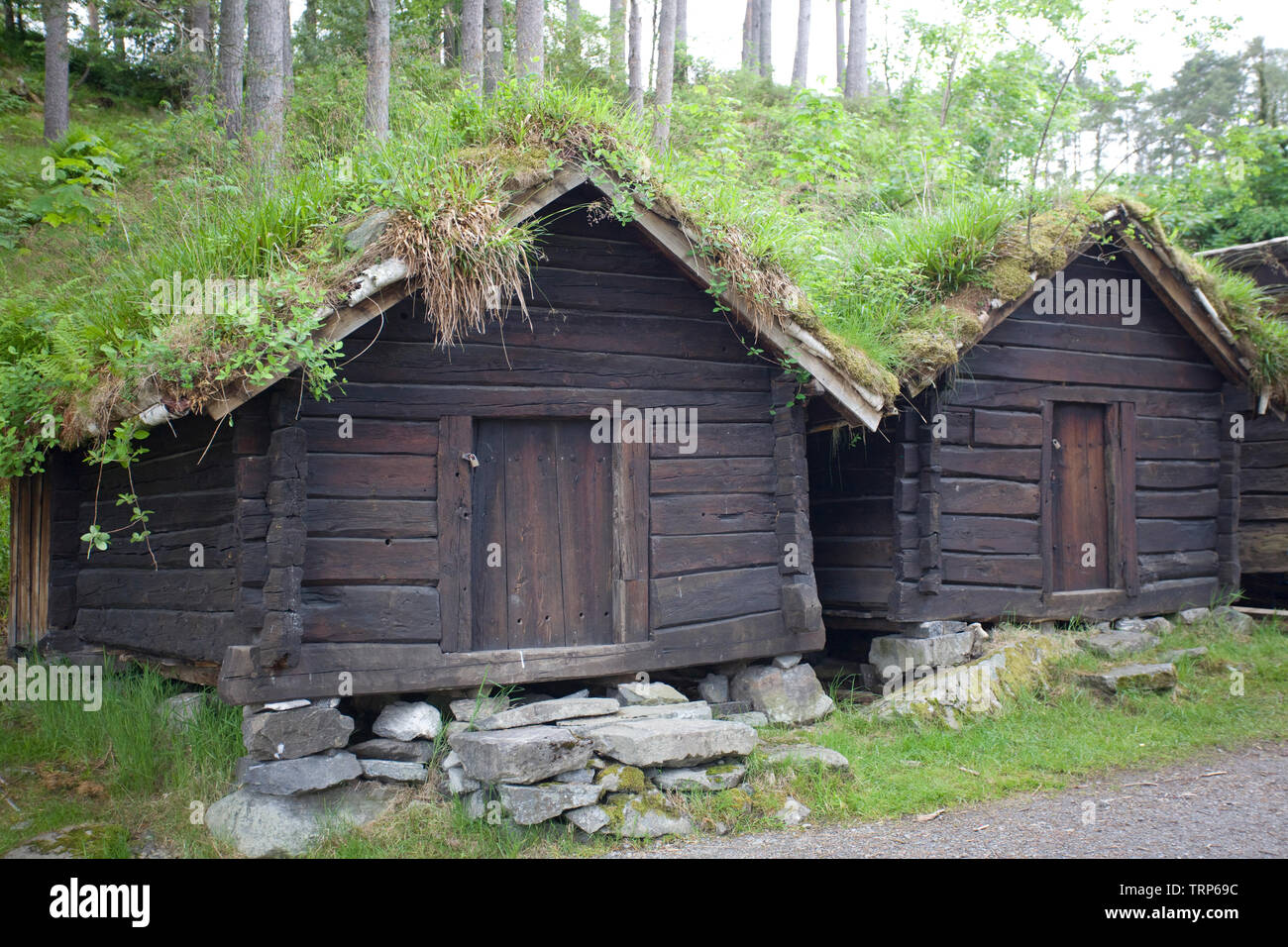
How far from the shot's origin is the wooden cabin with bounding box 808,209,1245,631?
826cm

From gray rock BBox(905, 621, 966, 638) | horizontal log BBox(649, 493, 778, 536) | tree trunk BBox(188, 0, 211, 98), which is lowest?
gray rock BBox(905, 621, 966, 638)

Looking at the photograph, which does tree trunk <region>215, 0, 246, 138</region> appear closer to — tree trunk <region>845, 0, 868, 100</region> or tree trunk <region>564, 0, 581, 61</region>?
tree trunk <region>564, 0, 581, 61</region>

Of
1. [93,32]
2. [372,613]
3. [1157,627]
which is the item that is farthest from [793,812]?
[93,32]

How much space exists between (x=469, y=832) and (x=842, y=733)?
2.98 metres

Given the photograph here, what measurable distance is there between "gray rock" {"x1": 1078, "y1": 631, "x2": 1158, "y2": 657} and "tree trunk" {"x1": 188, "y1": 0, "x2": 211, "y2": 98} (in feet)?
41.6

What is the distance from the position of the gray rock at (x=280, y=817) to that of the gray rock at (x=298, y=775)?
7cm

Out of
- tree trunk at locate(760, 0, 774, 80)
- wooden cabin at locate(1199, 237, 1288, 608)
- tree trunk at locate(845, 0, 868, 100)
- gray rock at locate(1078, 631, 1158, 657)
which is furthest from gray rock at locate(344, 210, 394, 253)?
tree trunk at locate(760, 0, 774, 80)

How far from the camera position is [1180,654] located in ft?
27.9

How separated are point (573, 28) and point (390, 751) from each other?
2082cm

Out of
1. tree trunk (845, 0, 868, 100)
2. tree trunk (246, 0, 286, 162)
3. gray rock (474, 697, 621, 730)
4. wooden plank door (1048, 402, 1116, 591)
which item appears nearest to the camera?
gray rock (474, 697, 621, 730)

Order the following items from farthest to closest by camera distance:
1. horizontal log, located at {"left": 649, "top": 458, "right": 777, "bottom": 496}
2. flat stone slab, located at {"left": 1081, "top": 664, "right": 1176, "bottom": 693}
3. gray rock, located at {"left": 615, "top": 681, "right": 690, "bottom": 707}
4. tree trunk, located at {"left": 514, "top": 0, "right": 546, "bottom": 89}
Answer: tree trunk, located at {"left": 514, "top": 0, "right": 546, "bottom": 89} → flat stone slab, located at {"left": 1081, "top": 664, "right": 1176, "bottom": 693} → horizontal log, located at {"left": 649, "top": 458, "right": 777, "bottom": 496} → gray rock, located at {"left": 615, "top": 681, "right": 690, "bottom": 707}

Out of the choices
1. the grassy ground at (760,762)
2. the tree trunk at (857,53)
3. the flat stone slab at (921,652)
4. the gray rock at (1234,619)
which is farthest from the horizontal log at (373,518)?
the tree trunk at (857,53)

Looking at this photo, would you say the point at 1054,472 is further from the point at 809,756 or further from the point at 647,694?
the point at 647,694
